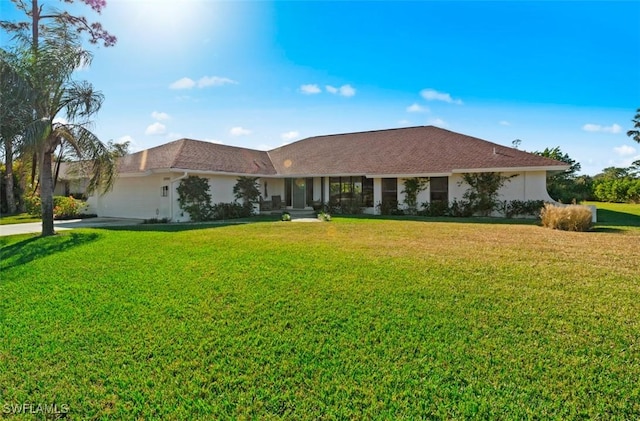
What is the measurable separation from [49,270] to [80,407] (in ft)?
20.2

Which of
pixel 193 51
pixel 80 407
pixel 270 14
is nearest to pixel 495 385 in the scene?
pixel 80 407

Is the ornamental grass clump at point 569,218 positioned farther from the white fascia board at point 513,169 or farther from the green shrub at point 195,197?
the green shrub at point 195,197

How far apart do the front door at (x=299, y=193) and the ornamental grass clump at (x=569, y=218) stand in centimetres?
1611

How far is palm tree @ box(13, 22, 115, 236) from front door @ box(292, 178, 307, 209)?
47.1 feet

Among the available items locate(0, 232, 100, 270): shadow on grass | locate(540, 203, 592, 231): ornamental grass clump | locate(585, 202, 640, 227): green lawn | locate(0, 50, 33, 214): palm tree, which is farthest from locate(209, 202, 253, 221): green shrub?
locate(585, 202, 640, 227): green lawn

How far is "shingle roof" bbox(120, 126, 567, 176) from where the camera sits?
1889cm

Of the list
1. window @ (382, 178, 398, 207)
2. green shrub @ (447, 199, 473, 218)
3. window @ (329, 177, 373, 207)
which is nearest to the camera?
green shrub @ (447, 199, 473, 218)

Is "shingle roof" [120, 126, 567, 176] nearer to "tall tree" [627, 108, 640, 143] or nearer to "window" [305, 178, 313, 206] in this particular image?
"window" [305, 178, 313, 206]

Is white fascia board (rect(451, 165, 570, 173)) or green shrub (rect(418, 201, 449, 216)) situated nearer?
white fascia board (rect(451, 165, 570, 173))

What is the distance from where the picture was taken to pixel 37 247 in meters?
10.5

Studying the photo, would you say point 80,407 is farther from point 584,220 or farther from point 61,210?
point 61,210

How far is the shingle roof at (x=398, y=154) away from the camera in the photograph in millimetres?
19375

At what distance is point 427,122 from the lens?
85.4ft

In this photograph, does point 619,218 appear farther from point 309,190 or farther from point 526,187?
point 309,190
